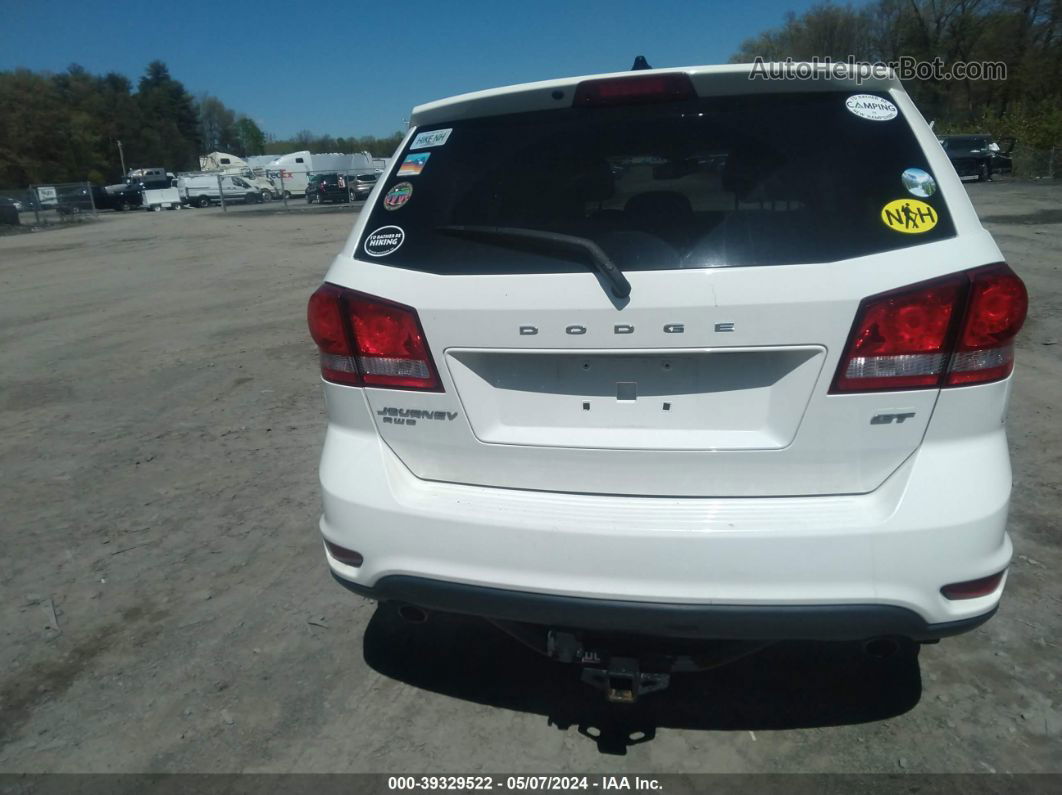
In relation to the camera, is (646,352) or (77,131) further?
(77,131)

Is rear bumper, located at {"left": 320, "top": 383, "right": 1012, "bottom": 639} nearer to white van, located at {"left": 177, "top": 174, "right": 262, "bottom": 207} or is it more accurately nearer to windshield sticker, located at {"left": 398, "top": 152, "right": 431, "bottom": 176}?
windshield sticker, located at {"left": 398, "top": 152, "right": 431, "bottom": 176}

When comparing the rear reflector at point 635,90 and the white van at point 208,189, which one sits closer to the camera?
the rear reflector at point 635,90

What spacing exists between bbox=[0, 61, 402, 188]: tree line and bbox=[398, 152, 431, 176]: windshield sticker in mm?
59665

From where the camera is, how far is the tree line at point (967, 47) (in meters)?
41.4

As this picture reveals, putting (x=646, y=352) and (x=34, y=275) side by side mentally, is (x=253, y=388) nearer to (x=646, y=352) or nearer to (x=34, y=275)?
(x=646, y=352)

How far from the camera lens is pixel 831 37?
4562 cm

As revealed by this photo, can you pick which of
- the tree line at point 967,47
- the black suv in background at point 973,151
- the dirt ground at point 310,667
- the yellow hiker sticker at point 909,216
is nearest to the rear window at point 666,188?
the yellow hiker sticker at point 909,216

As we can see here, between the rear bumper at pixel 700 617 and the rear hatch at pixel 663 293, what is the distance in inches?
12.0

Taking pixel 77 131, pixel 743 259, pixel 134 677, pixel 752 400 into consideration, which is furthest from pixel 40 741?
pixel 77 131

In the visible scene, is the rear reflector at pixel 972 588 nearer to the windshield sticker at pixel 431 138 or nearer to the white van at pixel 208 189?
the windshield sticker at pixel 431 138

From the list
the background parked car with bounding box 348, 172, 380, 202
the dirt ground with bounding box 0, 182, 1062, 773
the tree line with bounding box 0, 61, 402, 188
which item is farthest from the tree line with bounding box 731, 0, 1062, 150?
the dirt ground with bounding box 0, 182, 1062, 773

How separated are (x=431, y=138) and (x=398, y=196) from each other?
244mm

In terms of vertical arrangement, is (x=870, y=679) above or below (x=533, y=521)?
below

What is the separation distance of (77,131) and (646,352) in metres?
91.1
